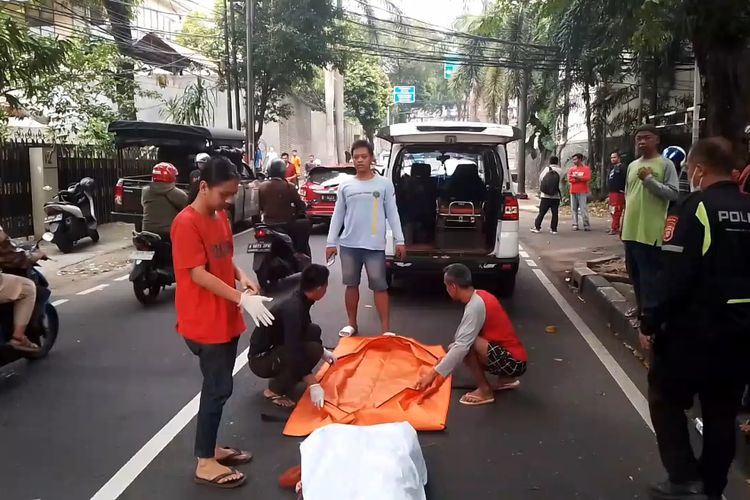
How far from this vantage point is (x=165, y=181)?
8633 millimetres

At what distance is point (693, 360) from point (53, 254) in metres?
11.6

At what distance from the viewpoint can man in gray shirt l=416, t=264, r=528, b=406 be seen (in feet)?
16.3

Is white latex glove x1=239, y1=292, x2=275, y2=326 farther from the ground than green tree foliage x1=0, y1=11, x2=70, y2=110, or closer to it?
closer to it

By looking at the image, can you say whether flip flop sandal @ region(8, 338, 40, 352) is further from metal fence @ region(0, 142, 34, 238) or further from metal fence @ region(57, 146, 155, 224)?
metal fence @ region(57, 146, 155, 224)

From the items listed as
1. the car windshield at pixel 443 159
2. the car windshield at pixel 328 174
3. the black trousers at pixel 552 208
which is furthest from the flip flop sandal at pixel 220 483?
the black trousers at pixel 552 208

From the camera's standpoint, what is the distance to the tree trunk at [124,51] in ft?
65.6

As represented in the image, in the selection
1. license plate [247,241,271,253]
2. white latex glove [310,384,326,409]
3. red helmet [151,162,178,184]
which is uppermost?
red helmet [151,162,178,184]

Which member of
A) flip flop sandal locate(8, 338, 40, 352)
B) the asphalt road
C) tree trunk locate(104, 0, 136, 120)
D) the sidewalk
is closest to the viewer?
the asphalt road

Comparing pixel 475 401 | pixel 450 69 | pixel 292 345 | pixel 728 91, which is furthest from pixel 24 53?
pixel 450 69

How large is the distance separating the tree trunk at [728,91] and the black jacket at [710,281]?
13.4 ft

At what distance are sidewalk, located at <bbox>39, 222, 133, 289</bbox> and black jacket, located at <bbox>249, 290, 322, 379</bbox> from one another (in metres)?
6.00

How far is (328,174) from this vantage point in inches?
628

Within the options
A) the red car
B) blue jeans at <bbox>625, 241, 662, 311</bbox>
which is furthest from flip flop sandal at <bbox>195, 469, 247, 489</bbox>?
the red car

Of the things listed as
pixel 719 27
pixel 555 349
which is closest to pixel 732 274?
pixel 555 349
